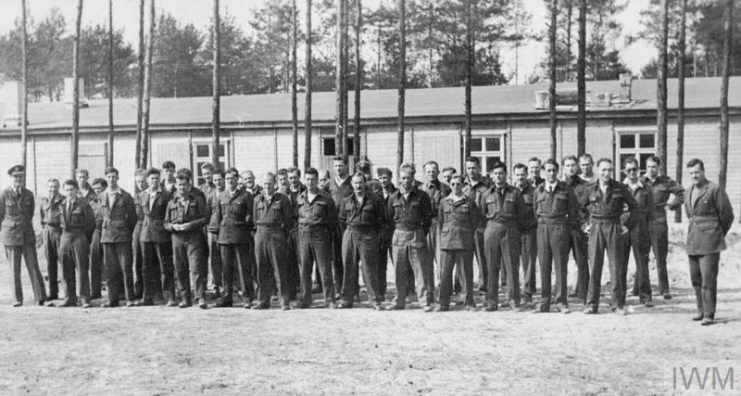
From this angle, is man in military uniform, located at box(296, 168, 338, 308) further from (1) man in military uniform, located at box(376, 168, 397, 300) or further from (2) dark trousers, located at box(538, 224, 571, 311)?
(2) dark trousers, located at box(538, 224, 571, 311)

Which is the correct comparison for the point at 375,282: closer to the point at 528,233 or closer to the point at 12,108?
the point at 528,233

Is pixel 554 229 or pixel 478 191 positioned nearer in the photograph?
pixel 554 229

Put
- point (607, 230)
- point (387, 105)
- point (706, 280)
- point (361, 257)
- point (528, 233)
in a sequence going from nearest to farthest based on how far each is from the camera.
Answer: point (706, 280), point (607, 230), point (361, 257), point (528, 233), point (387, 105)

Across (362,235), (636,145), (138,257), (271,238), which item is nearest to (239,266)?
(271,238)

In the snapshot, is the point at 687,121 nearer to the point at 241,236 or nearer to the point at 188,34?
the point at 241,236

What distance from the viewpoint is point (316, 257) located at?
34.9 feet

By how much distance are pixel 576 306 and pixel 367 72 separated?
37.9m

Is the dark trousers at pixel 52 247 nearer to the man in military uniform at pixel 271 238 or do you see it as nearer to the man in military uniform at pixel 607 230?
the man in military uniform at pixel 271 238

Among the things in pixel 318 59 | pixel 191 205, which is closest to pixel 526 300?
pixel 191 205

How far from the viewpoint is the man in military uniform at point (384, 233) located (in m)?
10.7

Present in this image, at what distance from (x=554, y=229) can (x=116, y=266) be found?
599cm

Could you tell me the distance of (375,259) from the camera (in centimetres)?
1048

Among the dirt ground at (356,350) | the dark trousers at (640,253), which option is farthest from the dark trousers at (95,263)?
the dark trousers at (640,253)

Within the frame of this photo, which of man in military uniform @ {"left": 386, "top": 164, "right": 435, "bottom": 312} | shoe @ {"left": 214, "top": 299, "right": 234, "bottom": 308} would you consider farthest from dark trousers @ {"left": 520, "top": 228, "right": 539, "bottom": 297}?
shoe @ {"left": 214, "top": 299, "right": 234, "bottom": 308}
